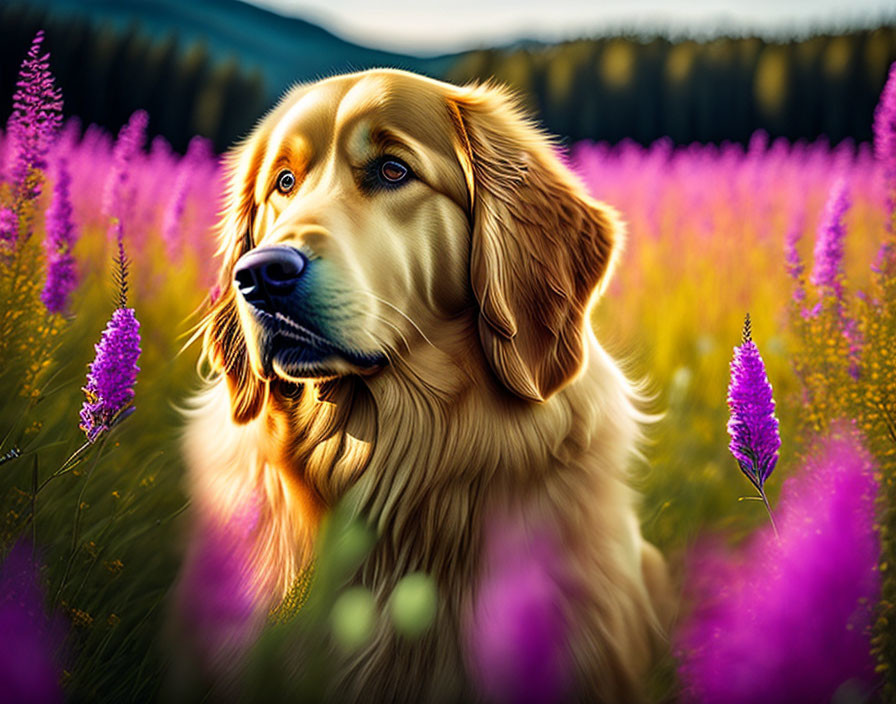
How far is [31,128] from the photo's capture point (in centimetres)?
165

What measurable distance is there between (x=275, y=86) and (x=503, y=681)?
1.65 m

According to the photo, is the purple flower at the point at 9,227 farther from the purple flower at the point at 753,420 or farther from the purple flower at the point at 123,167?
the purple flower at the point at 753,420

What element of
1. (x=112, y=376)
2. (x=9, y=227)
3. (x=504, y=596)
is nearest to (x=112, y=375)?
(x=112, y=376)

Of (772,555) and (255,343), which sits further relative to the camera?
(255,343)

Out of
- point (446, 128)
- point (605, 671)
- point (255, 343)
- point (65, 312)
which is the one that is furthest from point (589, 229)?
point (65, 312)

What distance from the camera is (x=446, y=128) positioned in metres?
1.99

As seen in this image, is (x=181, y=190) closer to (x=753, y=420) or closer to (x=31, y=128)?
(x=31, y=128)

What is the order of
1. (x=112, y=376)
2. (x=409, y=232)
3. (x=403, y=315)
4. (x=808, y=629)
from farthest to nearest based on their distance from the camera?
(x=409, y=232) < (x=403, y=315) < (x=112, y=376) < (x=808, y=629)

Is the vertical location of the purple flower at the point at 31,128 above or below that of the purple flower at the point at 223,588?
above

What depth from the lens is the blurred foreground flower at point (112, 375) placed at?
4.64 feet

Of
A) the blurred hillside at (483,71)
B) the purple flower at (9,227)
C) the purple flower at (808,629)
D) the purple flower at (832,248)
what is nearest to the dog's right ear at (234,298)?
the blurred hillside at (483,71)

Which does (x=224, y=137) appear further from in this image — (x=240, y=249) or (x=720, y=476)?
(x=720, y=476)

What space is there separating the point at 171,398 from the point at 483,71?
1367 millimetres

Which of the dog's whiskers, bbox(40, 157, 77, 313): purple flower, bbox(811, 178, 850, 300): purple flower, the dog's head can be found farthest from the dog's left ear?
bbox(40, 157, 77, 313): purple flower
